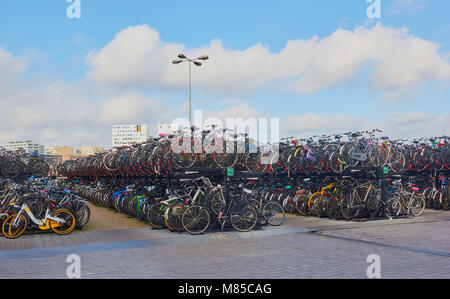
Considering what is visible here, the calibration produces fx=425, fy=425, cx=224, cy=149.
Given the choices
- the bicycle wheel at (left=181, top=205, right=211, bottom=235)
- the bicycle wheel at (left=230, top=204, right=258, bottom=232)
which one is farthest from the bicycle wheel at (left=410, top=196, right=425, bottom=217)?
the bicycle wheel at (left=181, top=205, right=211, bottom=235)

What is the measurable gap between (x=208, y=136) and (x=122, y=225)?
11.7 feet

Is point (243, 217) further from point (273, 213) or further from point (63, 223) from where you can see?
point (63, 223)

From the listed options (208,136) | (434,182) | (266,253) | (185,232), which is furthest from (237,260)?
(434,182)

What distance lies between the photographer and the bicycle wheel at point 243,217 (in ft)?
31.3

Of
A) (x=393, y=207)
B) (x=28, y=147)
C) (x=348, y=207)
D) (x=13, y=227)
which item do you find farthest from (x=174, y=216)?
(x=28, y=147)

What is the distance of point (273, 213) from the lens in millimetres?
10133

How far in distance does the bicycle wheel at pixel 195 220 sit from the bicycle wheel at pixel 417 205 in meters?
6.36

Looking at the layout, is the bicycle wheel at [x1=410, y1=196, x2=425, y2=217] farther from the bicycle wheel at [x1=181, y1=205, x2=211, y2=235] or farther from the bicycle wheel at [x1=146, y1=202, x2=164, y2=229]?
the bicycle wheel at [x1=146, y1=202, x2=164, y2=229]

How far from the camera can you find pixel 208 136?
9969 mm

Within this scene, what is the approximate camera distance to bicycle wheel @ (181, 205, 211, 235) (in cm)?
905

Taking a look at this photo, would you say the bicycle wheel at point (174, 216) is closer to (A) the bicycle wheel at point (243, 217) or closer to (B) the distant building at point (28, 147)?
(A) the bicycle wheel at point (243, 217)

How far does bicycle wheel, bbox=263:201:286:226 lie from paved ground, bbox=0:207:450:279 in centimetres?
27

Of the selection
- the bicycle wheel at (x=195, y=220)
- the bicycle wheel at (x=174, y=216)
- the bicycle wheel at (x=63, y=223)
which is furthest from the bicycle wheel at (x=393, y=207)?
the bicycle wheel at (x=63, y=223)
